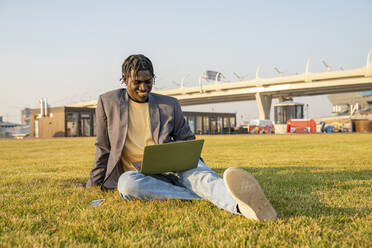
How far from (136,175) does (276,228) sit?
1.32 m

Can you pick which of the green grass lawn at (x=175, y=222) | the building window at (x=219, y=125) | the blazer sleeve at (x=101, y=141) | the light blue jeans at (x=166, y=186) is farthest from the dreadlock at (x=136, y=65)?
the building window at (x=219, y=125)

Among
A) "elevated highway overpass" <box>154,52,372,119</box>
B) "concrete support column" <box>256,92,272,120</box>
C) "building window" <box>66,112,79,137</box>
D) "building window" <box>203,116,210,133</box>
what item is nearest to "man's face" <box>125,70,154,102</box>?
"building window" <box>66,112,79,137</box>

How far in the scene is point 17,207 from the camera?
291 cm

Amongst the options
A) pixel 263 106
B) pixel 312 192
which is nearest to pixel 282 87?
pixel 263 106

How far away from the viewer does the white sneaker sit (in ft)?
7.26

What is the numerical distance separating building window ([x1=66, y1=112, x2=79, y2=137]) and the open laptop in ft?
148

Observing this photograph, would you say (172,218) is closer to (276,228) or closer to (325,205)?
(276,228)

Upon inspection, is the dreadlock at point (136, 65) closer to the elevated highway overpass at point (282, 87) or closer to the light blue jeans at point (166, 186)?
the light blue jeans at point (166, 186)

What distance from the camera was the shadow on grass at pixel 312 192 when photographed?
106 inches

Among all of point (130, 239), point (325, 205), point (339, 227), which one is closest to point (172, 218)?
point (130, 239)

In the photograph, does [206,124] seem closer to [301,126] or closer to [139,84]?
[301,126]

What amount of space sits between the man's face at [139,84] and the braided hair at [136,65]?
39 millimetres

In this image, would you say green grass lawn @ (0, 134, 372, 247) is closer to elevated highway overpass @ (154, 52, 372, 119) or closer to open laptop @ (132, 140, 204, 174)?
open laptop @ (132, 140, 204, 174)

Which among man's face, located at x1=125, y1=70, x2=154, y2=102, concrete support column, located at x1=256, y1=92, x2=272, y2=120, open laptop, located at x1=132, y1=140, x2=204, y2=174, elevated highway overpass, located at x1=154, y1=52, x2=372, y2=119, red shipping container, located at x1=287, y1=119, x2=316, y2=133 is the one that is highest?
elevated highway overpass, located at x1=154, y1=52, x2=372, y2=119
